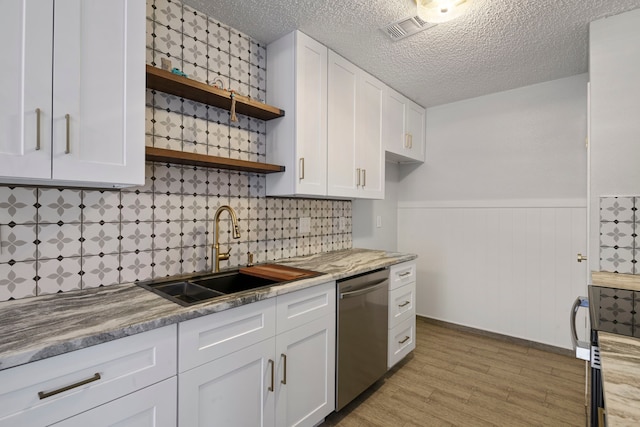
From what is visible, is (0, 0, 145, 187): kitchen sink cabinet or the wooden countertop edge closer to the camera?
(0, 0, 145, 187): kitchen sink cabinet

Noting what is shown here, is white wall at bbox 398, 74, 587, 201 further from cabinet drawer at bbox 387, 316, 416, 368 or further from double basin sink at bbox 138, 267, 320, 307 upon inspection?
double basin sink at bbox 138, 267, 320, 307

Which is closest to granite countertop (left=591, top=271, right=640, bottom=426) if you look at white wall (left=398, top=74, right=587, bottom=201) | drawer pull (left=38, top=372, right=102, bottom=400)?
drawer pull (left=38, top=372, right=102, bottom=400)

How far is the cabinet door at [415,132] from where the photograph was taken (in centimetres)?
314

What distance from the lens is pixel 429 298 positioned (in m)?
3.44

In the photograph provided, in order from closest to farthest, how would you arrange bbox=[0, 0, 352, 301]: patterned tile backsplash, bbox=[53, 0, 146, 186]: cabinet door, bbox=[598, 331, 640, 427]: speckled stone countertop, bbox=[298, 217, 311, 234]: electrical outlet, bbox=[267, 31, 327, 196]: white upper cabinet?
bbox=[598, 331, 640, 427]: speckled stone countertop, bbox=[53, 0, 146, 186]: cabinet door, bbox=[0, 0, 352, 301]: patterned tile backsplash, bbox=[267, 31, 327, 196]: white upper cabinet, bbox=[298, 217, 311, 234]: electrical outlet

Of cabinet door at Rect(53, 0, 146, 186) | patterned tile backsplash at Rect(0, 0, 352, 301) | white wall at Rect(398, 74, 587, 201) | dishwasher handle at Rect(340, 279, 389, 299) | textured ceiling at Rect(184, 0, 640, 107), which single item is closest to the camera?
cabinet door at Rect(53, 0, 146, 186)

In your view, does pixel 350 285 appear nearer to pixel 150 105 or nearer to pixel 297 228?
pixel 297 228

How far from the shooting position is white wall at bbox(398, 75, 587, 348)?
2.67 meters

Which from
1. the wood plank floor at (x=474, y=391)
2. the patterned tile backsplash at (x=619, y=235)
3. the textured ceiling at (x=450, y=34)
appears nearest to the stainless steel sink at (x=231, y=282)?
the wood plank floor at (x=474, y=391)

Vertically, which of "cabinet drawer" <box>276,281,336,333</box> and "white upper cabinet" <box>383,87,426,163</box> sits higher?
"white upper cabinet" <box>383,87,426,163</box>

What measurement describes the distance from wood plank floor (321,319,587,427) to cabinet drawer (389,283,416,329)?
418mm

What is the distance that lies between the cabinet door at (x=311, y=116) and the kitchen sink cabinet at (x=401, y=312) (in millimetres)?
886

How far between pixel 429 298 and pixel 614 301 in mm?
2336

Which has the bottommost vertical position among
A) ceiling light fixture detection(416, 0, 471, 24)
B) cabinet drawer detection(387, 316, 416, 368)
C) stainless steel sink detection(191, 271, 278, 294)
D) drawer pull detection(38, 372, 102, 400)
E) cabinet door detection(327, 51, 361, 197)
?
cabinet drawer detection(387, 316, 416, 368)
